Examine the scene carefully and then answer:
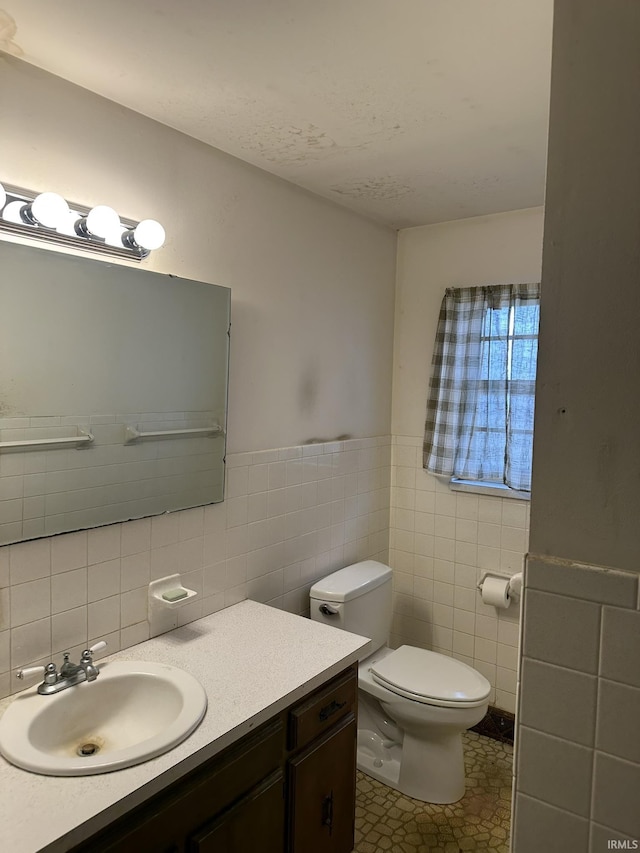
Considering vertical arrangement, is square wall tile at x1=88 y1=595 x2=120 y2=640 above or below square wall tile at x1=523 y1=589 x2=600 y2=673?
below

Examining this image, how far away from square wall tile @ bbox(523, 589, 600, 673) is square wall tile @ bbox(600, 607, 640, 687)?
0.01m

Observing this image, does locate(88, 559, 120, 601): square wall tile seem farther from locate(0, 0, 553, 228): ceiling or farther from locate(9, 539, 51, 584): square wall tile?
locate(0, 0, 553, 228): ceiling

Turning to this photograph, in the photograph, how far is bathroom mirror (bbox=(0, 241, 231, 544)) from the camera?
4.67 ft

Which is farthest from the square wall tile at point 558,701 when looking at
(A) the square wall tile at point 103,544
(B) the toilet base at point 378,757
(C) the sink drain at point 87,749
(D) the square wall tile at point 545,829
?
(B) the toilet base at point 378,757

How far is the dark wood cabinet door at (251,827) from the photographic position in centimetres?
130

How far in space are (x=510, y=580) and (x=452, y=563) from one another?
326mm

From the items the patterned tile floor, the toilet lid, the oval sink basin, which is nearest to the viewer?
the oval sink basin

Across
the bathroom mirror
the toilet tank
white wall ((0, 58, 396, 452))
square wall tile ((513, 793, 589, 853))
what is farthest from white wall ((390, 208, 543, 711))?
square wall tile ((513, 793, 589, 853))

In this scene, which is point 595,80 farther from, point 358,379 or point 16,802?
point 358,379

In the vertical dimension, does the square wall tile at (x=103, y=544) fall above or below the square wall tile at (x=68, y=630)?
above

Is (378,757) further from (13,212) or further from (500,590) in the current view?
(13,212)

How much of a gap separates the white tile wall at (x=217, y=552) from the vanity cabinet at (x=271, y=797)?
0.53 m

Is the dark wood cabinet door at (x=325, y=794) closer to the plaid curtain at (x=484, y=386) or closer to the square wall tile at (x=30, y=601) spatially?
the square wall tile at (x=30, y=601)

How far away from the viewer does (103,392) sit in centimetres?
161
